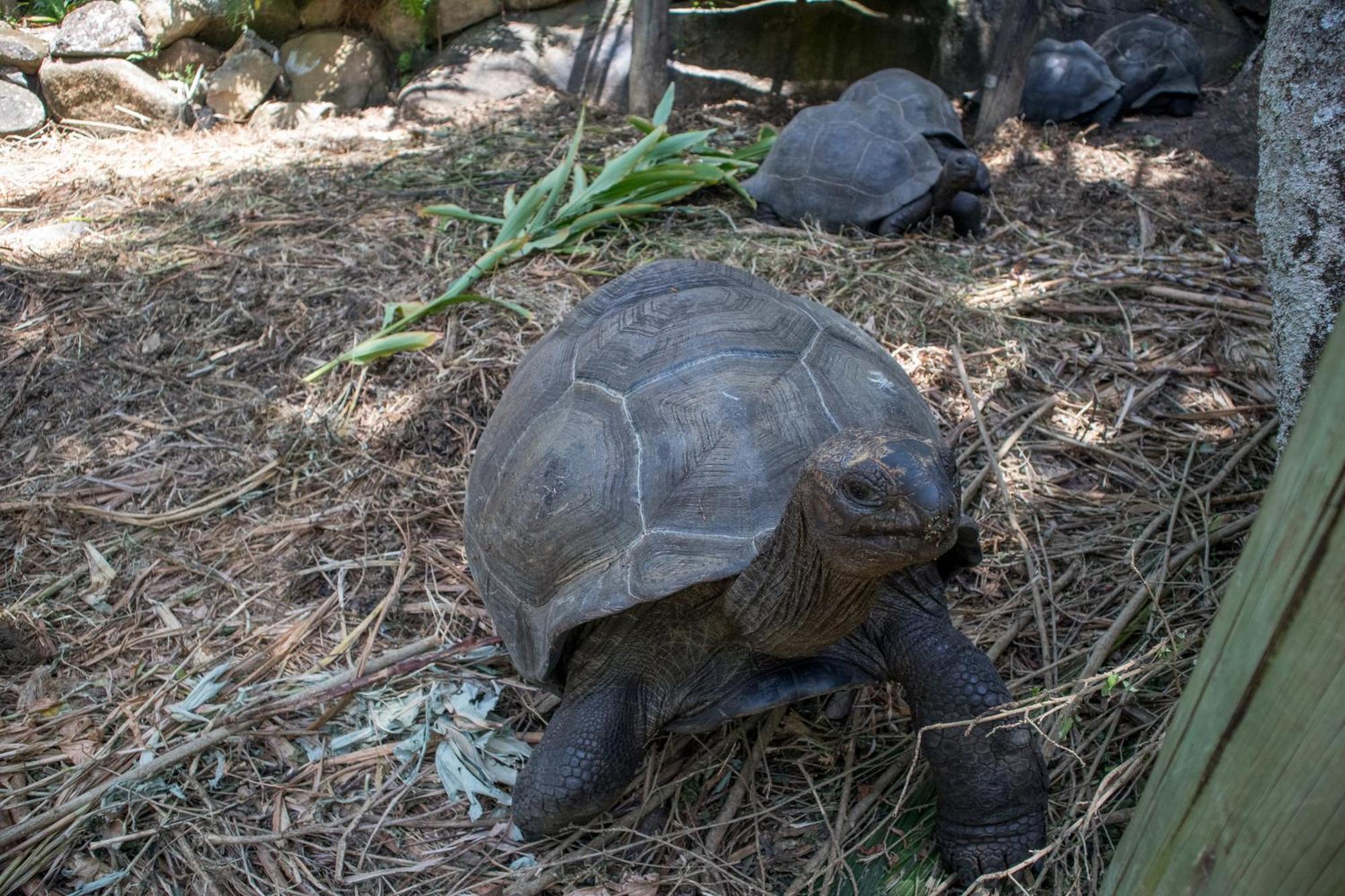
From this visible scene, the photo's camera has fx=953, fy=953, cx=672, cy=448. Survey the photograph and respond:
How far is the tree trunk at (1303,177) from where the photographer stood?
217cm

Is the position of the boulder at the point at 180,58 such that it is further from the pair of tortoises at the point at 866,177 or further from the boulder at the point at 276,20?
the pair of tortoises at the point at 866,177

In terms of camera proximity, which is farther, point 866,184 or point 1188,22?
point 1188,22

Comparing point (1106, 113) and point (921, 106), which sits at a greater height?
point (921, 106)

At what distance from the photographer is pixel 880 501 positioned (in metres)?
1.60

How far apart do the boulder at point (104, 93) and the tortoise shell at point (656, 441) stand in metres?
5.98

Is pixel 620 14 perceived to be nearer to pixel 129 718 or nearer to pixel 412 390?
pixel 412 390

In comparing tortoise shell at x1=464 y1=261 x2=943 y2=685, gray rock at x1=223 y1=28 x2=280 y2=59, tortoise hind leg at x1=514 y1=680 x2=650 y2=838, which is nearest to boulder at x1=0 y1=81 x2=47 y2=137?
gray rock at x1=223 y1=28 x2=280 y2=59

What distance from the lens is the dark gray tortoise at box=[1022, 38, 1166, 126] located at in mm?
6348

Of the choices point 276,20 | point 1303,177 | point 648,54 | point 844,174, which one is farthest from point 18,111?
point 1303,177

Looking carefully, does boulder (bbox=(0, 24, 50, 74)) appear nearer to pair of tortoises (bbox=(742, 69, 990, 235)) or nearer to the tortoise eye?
pair of tortoises (bbox=(742, 69, 990, 235))

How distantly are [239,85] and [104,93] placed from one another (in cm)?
92

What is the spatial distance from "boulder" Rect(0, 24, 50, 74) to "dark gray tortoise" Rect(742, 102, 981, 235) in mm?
5654

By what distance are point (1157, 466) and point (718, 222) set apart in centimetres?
266

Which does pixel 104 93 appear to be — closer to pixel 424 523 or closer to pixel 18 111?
pixel 18 111
